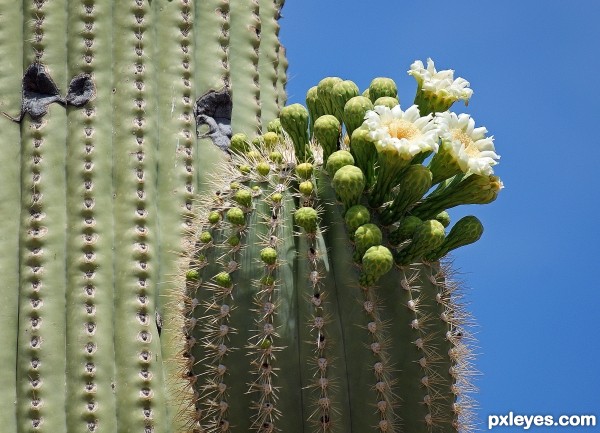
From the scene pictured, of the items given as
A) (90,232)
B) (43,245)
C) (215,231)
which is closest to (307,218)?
(215,231)

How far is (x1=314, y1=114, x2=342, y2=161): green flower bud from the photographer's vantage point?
2824 mm

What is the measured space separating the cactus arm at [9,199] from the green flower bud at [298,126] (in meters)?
1.07

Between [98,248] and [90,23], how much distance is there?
84cm

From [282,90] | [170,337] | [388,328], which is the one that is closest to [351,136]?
[388,328]

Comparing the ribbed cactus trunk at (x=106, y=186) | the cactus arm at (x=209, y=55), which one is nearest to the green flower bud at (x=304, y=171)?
the ribbed cactus trunk at (x=106, y=186)

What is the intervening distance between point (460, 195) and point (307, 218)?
1.56 ft

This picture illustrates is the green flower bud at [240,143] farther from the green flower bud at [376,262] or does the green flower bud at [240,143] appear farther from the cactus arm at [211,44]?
the green flower bud at [376,262]

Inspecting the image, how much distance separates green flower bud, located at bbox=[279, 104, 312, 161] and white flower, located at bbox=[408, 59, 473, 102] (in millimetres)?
356

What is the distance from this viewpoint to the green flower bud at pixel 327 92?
2.99 metres

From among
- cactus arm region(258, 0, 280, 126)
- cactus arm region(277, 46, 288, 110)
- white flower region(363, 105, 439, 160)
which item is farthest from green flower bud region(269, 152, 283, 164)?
cactus arm region(277, 46, 288, 110)

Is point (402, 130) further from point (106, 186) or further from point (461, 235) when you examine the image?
point (106, 186)

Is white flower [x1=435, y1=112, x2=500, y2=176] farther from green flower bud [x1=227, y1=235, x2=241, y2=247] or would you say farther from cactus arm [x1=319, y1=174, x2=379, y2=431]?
green flower bud [x1=227, y1=235, x2=241, y2=247]

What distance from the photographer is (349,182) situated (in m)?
2.69

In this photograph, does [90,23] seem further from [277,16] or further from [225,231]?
[225,231]
